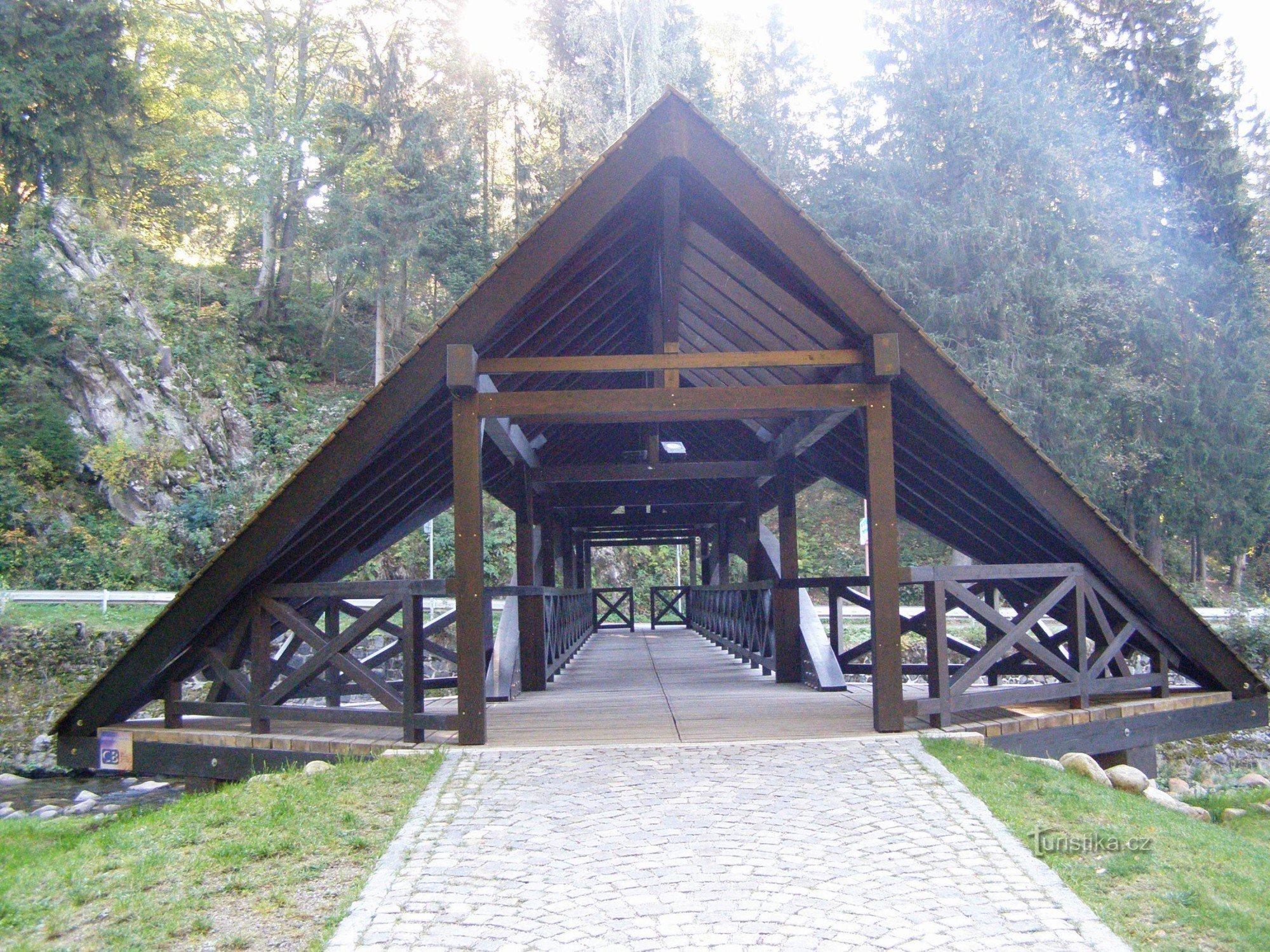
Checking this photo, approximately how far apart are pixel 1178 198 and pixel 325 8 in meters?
24.4

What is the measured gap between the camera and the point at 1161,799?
611cm

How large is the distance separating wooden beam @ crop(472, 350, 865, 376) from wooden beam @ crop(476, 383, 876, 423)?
156 mm

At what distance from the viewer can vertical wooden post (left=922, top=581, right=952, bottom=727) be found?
6.53 meters

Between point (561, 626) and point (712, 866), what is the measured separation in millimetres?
8043

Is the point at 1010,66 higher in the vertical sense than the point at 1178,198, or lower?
higher

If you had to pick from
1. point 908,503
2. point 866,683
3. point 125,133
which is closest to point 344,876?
point 908,503

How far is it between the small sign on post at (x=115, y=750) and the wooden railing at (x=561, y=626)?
378 cm

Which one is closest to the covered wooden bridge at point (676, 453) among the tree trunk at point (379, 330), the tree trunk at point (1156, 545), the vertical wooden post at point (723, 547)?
the vertical wooden post at point (723, 547)

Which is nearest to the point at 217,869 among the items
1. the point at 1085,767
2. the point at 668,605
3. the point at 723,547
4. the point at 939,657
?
the point at 939,657

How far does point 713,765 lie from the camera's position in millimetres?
5605

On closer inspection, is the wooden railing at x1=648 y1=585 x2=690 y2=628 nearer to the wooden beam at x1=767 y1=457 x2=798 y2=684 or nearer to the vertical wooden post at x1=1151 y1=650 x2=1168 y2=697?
the wooden beam at x1=767 y1=457 x2=798 y2=684

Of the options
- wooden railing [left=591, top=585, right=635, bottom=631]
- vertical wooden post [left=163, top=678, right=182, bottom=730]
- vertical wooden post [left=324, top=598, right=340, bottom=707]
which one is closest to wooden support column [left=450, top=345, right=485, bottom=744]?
vertical wooden post [left=324, top=598, right=340, bottom=707]

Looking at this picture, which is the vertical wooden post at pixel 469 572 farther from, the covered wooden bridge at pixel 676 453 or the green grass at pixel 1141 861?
the green grass at pixel 1141 861

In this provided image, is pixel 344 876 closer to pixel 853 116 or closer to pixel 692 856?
pixel 692 856
